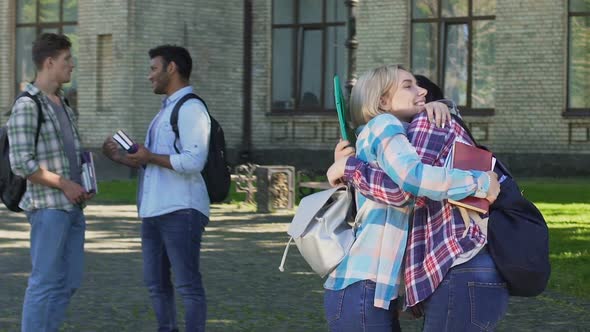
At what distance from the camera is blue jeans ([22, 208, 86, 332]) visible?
257 inches

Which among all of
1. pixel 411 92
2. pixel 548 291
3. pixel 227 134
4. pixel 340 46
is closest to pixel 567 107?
pixel 340 46

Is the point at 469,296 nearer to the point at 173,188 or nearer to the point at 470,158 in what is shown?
the point at 470,158

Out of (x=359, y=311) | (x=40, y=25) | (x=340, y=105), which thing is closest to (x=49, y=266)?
(x=340, y=105)

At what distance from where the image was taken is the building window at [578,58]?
2597cm

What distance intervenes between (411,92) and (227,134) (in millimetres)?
25949

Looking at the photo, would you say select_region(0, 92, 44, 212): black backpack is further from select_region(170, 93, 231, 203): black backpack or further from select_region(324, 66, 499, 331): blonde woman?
select_region(324, 66, 499, 331): blonde woman

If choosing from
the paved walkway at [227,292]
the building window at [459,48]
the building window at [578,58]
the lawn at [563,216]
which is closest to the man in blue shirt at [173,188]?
the paved walkway at [227,292]

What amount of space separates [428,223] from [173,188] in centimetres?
291

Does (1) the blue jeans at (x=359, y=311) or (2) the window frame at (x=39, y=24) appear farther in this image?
(2) the window frame at (x=39, y=24)

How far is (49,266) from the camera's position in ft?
21.5

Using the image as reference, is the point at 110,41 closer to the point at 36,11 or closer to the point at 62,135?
the point at 36,11

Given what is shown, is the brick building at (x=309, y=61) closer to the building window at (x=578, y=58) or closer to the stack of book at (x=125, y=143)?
the building window at (x=578, y=58)

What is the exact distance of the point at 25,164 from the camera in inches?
254

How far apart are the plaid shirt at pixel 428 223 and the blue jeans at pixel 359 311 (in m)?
0.11
